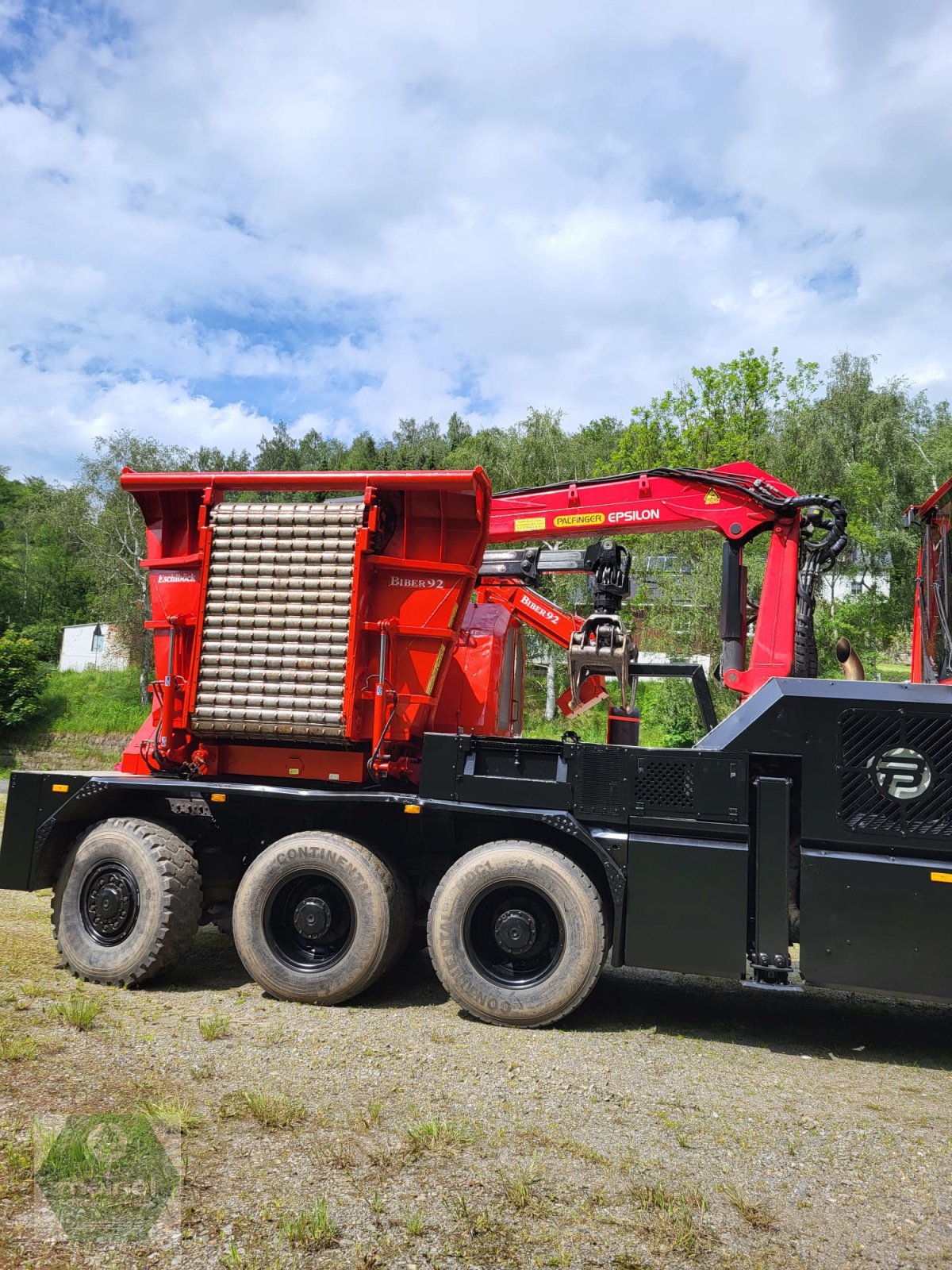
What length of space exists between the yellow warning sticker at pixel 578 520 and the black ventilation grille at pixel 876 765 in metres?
2.90

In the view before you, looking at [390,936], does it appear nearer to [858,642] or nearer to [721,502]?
[721,502]

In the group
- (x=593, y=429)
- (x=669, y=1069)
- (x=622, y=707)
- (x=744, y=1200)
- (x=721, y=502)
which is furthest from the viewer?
(x=593, y=429)

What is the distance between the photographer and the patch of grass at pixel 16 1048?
486 cm

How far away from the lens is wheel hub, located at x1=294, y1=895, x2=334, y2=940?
641cm

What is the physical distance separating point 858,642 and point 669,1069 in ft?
82.5

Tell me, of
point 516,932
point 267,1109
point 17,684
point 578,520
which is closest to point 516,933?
point 516,932

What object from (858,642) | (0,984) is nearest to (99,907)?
(0,984)

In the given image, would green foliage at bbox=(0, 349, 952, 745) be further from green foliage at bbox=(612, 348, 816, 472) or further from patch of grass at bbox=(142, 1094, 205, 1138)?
patch of grass at bbox=(142, 1094, 205, 1138)

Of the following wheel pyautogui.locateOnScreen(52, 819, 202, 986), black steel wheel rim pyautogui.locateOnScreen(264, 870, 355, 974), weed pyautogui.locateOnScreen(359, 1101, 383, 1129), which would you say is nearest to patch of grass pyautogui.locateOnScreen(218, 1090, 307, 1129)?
weed pyautogui.locateOnScreen(359, 1101, 383, 1129)

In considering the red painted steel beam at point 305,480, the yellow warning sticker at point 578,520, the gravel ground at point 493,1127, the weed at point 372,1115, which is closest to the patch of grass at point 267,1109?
the gravel ground at point 493,1127

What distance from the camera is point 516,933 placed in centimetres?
606

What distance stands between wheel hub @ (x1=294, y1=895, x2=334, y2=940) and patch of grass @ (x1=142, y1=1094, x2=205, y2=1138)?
1.95 meters

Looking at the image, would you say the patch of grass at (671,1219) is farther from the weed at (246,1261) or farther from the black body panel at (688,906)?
the black body panel at (688,906)

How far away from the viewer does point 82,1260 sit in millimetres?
3123
